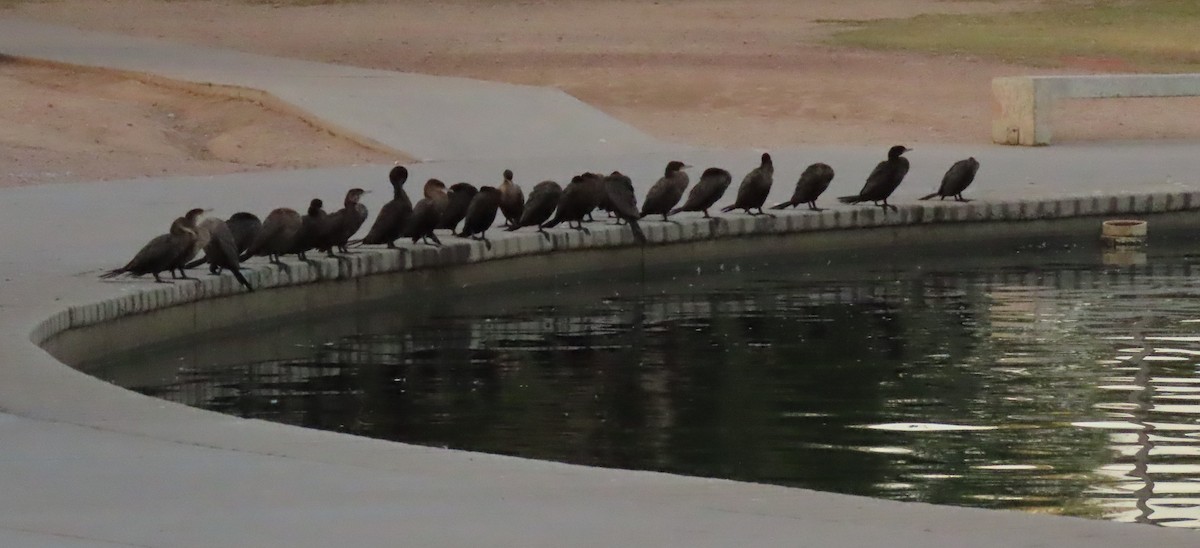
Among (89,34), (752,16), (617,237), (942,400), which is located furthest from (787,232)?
(752,16)

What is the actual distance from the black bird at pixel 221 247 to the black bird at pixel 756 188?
14.5 ft

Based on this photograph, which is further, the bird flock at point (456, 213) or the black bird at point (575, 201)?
the black bird at point (575, 201)

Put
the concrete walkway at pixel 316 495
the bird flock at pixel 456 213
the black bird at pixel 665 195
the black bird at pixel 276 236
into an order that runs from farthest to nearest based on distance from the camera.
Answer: the black bird at pixel 665 195 < the black bird at pixel 276 236 < the bird flock at pixel 456 213 < the concrete walkway at pixel 316 495

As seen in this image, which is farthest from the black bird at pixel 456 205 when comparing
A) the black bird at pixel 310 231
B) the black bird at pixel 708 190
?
the black bird at pixel 708 190

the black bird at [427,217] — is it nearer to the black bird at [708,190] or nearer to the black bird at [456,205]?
the black bird at [456,205]

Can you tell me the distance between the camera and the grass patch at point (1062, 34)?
112 feet

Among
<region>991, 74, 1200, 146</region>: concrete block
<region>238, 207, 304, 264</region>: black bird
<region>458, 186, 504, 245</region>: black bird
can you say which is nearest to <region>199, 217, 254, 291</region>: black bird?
<region>238, 207, 304, 264</region>: black bird

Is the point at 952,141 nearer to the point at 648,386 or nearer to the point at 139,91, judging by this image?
the point at 139,91

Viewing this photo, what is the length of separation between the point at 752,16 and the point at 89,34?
533 inches

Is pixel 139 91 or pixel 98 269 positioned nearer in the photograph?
pixel 98 269

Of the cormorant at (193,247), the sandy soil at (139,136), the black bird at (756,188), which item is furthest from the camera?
the sandy soil at (139,136)

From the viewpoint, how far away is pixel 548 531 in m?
5.93


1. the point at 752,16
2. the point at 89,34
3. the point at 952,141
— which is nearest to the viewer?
the point at 952,141

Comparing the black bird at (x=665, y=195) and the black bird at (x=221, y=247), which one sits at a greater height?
the black bird at (x=665, y=195)
